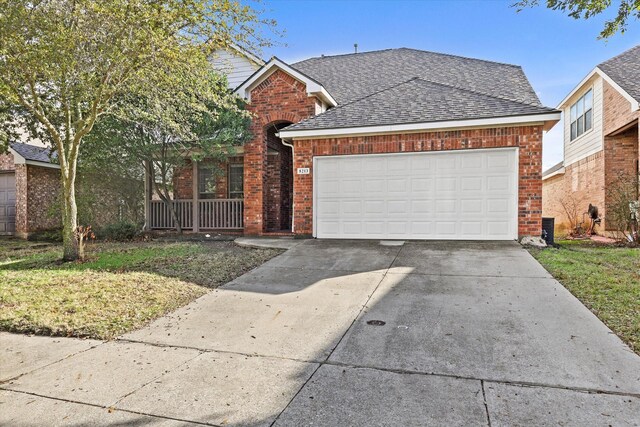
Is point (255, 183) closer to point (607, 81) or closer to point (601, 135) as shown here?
point (601, 135)

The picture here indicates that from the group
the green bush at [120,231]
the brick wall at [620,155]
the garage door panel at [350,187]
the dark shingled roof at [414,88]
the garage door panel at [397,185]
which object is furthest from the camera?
the brick wall at [620,155]

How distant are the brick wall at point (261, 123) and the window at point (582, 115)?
1126cm

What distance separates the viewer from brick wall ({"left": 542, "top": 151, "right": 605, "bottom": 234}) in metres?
12.9

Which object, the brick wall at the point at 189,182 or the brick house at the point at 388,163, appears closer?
the brick house at the point at 388,163

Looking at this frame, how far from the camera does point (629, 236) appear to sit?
984 centimetres

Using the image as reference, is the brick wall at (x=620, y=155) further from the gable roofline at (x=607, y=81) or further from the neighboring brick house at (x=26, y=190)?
the neighboring brick house at (x=26, y=190)

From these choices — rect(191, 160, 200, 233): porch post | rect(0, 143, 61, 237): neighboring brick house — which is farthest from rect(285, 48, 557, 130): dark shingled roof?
rect(0, 143, 61, 237): neighboring brick house

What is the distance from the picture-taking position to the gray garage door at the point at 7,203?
14.7 m

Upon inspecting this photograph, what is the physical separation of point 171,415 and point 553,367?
10.0ft

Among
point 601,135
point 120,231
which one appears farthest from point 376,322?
point 601,135

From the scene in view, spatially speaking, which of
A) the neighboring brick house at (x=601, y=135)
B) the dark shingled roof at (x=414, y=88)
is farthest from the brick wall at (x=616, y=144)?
the dark shingled roof at (x=414, y=88)

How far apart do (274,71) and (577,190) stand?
1268 centimetres

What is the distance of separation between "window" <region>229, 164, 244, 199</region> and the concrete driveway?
27.3 feet

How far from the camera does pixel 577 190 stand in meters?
15.1
